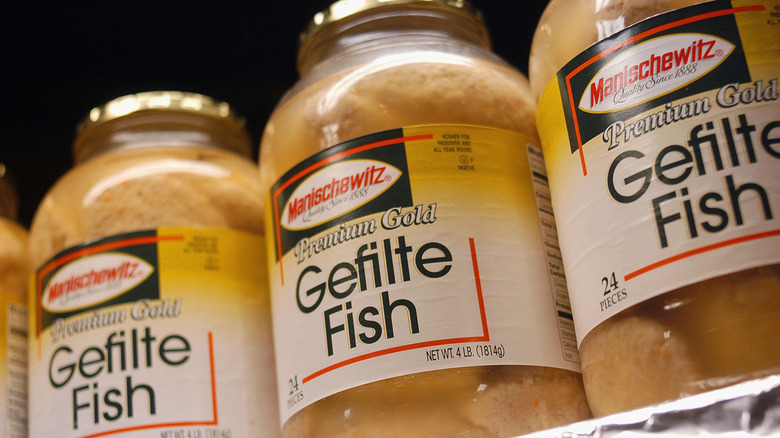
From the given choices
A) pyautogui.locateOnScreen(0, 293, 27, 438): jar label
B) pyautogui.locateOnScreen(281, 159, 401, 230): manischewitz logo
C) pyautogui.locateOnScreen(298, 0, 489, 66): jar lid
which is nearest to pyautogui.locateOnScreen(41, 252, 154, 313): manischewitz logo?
pyautogui.locateOnScreen(0, 293, 27, 438): jar label

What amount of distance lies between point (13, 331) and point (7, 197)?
0.80ft

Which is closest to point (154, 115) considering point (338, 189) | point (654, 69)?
point (338, 189)

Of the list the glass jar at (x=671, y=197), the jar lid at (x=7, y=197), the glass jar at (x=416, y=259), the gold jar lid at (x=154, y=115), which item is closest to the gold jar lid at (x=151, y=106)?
the gold jar lid at (x=154, y=115)

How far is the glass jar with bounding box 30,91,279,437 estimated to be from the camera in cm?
97

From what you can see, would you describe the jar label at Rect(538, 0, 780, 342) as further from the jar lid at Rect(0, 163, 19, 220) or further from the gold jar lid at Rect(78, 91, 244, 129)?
the jar lid at Rect(0, 163, 19, 220)

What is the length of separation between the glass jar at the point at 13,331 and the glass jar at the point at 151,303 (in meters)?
0.05

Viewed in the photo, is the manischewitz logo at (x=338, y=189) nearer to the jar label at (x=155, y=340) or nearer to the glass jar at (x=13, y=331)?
the jar label at (x=155, y=340)

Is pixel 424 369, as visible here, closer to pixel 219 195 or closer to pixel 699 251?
pixel 699 251

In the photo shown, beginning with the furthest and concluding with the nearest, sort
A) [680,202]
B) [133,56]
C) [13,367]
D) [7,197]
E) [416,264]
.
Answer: [133,56], [7,197], [13,367], [416,264], [680,202]

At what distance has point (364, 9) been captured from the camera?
1031 millimetres

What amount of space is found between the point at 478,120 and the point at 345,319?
238 millimetres

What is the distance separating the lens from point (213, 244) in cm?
103

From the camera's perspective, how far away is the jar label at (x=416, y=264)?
0.80 m

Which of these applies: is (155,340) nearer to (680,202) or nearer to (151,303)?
(151,303)
